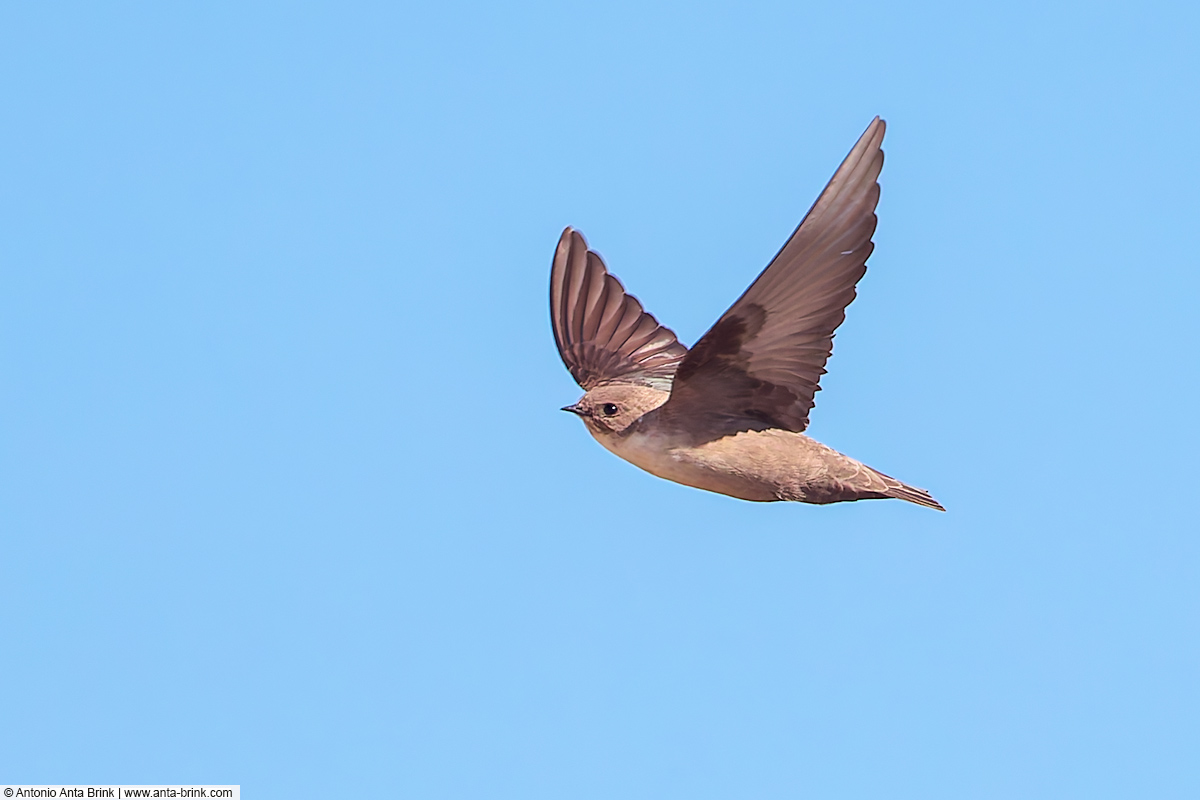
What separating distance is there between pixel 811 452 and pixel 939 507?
112 centimetres

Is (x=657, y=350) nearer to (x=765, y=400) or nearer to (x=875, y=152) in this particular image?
(x=765, y=400)

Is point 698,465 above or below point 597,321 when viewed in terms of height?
below

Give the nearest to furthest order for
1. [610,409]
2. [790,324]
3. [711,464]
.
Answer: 1. [790,324]
2. [711,464]
3. [610,409]

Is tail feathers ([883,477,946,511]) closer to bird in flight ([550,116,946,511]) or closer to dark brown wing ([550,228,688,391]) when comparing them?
bird in flight ([550,116,946,511])

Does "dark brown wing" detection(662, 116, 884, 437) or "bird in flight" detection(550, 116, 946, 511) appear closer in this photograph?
"dark brown wing" detection(662, 116, 884, 437)

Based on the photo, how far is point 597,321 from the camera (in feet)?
46.3

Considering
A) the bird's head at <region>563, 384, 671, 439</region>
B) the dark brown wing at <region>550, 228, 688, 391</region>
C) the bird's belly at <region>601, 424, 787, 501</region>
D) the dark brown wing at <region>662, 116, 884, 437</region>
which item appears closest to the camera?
the dark brown wing at <region>662, 116, 884, 437</region>

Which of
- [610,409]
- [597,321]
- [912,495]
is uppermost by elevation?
[597,321]

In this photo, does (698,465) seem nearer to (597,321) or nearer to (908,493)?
(908,493)

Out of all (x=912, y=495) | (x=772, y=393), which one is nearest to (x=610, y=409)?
(x=772, y=393)

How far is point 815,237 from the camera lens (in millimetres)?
10188

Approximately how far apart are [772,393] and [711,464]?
68 cm

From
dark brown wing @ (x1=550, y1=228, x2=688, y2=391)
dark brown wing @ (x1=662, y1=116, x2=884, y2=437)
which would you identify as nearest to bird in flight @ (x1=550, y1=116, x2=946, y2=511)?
dark brown wing @ (x1=662, y1=116, x2=884, y2=437)

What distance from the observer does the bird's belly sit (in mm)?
11227
